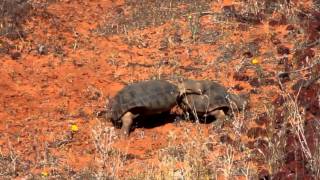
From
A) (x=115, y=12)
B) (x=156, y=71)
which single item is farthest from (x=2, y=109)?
(x=115, y=12)

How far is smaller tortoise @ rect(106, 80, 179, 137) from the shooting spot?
10.3m

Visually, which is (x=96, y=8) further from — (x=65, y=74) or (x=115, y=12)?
(x=65, y=74)

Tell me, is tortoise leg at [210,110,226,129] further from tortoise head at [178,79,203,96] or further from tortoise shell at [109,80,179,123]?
tortoise shell at [109,80,179,123]

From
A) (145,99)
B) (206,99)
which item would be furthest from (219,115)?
(145,99)

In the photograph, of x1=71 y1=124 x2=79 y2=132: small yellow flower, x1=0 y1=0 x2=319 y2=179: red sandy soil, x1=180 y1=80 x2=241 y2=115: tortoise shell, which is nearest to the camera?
x1=0 y1=0 x2=319 y2=179: red sandy soil

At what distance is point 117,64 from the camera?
13.5 meters

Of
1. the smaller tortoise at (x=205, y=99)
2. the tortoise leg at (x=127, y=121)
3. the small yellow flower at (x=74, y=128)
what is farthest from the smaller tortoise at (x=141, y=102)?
the small yellow flower at (x=74, y=128)

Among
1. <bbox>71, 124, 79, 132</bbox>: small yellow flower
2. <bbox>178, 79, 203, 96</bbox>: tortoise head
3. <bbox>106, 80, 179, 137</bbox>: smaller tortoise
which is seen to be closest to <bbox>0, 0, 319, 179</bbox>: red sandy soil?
<bbox>71, 124, 79, 132</bbox>: small yellow flower

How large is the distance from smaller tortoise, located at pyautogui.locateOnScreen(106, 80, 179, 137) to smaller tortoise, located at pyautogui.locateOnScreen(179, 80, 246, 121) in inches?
7.5

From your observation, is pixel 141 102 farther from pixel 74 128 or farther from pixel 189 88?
pixel 74 128

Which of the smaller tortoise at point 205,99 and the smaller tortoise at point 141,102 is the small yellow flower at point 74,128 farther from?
the smaller tortoise at point 205,99

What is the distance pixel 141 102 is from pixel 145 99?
0.09 metres

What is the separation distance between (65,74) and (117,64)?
1.26 meters

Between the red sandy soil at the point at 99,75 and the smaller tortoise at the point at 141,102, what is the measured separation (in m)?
0.28
